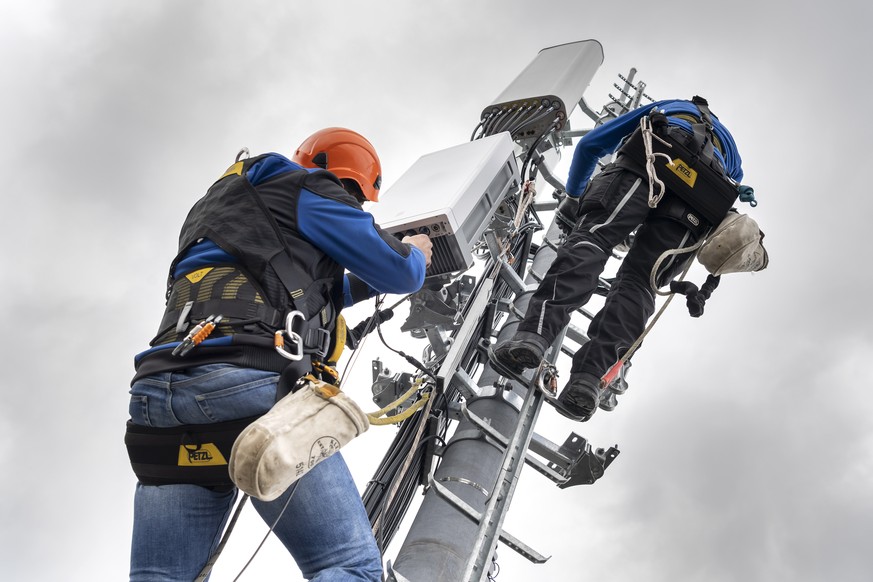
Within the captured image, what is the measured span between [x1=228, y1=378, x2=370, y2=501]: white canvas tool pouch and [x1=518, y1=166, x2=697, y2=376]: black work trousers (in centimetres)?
172

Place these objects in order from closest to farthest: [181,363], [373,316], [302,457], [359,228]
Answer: [302,457] → [181,363] → [359,228] → [373,316]

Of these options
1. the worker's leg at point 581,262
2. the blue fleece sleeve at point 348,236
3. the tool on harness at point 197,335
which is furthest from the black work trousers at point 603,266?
the tool on harness at point 197,335

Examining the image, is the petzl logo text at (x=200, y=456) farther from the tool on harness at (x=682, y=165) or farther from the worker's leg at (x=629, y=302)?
the tool on harness at (x=682, y=165)

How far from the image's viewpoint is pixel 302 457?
217 centimetres

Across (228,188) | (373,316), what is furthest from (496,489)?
(228,188)

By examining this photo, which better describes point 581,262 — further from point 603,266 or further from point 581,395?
point 581,395

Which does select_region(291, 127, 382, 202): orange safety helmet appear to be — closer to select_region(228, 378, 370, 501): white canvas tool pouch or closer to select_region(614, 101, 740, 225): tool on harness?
select_region(228, 378, 370, 501): white canvas tool pouch

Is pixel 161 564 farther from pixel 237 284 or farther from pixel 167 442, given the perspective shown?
pixel 237 284

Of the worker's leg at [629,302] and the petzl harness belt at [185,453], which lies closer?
the petzl harness belt at [185,453]

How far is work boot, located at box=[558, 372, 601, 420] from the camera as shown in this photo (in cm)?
393

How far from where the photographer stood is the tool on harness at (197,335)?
2.31 meters

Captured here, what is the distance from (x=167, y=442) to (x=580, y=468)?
2.33 meters

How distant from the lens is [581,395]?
394cm

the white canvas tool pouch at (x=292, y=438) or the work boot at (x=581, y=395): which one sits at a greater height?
the work boot at (x=581, y=395)
